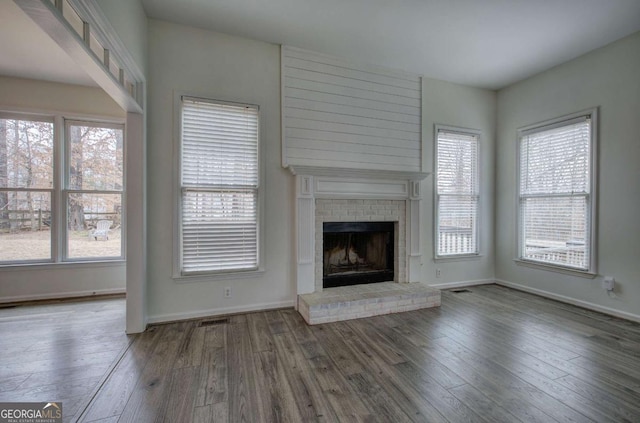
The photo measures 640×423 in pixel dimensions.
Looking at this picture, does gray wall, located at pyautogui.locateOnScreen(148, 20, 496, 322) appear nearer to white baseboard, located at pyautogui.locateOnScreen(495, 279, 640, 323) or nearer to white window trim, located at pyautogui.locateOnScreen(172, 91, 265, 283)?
white window trim, located at pyautogui.locateOnScreen(172, 91, 265, 283)

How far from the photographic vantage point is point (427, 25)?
2.92 m

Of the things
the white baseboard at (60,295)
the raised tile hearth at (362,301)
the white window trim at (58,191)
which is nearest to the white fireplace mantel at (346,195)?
the raised tile hearth at (362,301)

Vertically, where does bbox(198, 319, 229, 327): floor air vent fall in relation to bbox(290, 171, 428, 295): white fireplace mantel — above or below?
below

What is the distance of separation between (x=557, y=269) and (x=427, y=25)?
3.60 m

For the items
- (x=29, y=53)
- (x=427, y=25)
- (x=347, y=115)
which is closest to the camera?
(x=427, y=25)

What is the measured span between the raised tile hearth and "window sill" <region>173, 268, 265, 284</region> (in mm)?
613

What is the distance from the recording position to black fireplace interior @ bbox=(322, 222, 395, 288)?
369 centimetres

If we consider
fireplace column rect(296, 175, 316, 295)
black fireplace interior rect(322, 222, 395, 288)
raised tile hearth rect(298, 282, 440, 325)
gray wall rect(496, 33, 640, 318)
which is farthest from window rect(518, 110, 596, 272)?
fireplace column rect(296, 175, 316, 295)

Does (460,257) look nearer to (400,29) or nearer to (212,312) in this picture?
(400,29)

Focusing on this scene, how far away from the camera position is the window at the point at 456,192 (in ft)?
13.7

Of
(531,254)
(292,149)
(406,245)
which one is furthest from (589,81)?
(292,149)

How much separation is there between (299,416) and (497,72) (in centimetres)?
482

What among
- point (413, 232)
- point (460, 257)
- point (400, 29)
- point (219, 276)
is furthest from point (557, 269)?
point (219, 276)

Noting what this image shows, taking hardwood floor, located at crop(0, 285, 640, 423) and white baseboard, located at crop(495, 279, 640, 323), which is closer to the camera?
hardwood floor, located at crop(0, 285, 640, 423)
